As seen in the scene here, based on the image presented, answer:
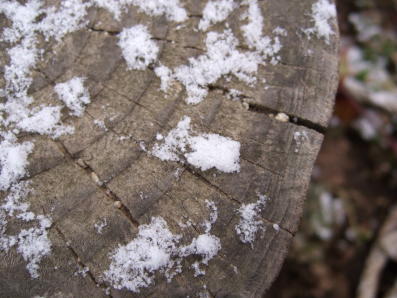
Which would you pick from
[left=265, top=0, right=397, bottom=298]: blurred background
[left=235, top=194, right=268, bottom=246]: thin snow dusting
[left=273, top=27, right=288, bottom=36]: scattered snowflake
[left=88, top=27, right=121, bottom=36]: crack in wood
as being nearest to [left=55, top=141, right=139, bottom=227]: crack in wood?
[left=235, top=194, right=268, bottom=246]: thin snow dusting

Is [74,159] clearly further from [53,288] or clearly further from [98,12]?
[98,12]

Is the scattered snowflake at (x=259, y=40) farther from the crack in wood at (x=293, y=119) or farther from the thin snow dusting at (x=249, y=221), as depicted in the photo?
the thin snow dusting at (x=249, y=221)

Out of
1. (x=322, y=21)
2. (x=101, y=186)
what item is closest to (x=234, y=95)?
(x=322, y=21)

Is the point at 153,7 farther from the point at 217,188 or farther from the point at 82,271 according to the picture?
the point at 82,271

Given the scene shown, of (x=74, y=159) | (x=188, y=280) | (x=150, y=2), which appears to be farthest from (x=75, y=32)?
(x=188, y=280)

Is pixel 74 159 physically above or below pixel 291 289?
above

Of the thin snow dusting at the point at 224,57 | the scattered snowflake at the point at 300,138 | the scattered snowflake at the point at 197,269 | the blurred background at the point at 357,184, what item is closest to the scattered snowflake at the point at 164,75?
the thin snow dusting at the point at 224,57
